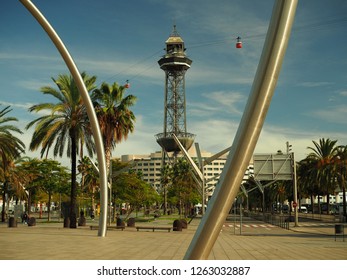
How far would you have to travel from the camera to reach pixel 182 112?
134 metres

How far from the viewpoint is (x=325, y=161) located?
5506 cm

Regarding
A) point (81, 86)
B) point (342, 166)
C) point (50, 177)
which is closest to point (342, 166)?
point (342, 166)

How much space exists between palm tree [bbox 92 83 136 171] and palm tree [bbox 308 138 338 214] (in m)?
28.4

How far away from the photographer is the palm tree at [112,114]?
36312mm

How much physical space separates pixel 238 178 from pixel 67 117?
25.6 metres

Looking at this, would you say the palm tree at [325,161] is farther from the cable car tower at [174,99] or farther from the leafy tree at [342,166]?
the cable car tower at [174,99]

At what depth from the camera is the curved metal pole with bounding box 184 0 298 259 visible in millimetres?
9328

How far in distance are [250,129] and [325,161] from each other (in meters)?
49.4

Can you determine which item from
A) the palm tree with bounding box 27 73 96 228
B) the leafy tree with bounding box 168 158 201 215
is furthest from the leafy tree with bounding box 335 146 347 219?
the palm tree with bounding box 27 73 96 228

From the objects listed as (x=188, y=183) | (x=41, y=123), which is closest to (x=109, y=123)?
(x=41, y=123)

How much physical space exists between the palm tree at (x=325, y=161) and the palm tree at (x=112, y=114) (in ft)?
93.2

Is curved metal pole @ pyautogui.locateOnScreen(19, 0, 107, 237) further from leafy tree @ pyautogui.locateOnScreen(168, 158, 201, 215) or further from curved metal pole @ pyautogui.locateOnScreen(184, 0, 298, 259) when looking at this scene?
leafy tree @ pyautogui.locateOnScreen(168, 158, 201, 215)
